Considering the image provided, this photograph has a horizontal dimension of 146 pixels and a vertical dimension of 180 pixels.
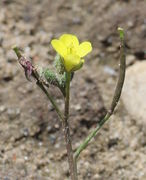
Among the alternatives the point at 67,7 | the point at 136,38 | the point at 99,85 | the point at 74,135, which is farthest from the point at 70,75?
the point at 67,7

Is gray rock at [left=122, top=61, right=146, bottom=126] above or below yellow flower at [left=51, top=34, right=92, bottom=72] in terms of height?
below

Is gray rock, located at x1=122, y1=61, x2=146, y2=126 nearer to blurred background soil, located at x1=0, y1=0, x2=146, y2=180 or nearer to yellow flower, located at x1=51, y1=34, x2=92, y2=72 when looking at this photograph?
blurred background soil, located at x1=0, y1=0, x2=146, y2=180

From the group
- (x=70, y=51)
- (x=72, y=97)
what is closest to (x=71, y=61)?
(x=70, y=51)

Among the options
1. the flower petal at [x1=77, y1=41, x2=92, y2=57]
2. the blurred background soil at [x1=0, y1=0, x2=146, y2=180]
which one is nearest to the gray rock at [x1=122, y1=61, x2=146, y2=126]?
the blurred background soil at [x1=0, y1=0, x2=146, y2=180]

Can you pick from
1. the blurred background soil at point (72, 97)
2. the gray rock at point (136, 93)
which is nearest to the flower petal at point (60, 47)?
the blurred background soil at point (72, 97)

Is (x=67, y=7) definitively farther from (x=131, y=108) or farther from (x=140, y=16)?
(x=131, y=108)
